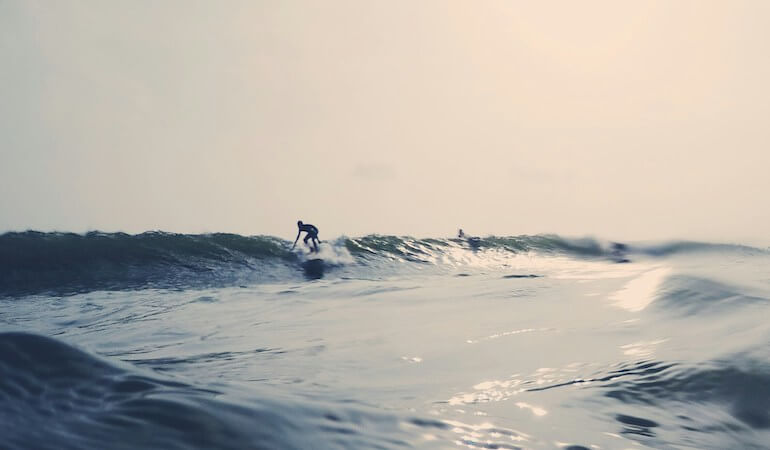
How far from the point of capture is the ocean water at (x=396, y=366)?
279cm

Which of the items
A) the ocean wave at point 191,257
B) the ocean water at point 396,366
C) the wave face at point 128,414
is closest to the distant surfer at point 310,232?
the ocean wave at point 191,257

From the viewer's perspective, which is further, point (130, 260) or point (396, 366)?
point (130, 260)

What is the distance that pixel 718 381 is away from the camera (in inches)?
165

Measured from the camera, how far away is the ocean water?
2.79 metres

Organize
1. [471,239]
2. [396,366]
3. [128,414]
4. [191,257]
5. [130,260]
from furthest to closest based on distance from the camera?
[471,239]
[191,257]
[130,260]
[396,366]
[128,414]

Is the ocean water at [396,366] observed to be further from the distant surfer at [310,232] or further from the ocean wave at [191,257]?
the distant surfer at [310,232]

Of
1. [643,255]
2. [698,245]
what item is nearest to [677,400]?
[643,255]

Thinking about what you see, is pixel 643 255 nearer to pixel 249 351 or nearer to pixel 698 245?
pixel 698 245

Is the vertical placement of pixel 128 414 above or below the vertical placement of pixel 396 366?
above

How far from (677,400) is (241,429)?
9.38 ft

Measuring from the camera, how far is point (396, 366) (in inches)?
201

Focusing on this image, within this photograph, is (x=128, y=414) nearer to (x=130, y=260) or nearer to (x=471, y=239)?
(x=130, y=260)

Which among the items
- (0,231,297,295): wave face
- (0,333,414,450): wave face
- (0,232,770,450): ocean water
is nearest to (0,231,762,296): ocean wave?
(0,231,297,295): wave face

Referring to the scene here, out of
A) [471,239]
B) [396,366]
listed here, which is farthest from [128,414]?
[471,239]
